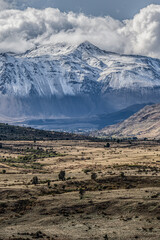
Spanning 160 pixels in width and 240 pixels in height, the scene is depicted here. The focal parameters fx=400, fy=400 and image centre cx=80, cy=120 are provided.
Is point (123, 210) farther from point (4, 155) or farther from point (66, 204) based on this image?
point (4, 155)

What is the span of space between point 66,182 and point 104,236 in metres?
36.5

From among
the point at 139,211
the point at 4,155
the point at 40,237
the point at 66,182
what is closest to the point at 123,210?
the point at 139,211

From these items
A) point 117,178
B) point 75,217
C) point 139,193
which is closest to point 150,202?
point 139,193

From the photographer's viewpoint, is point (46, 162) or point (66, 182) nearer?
point (66, 182)

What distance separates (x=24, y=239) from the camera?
47.4 metres

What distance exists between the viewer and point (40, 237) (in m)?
48.7

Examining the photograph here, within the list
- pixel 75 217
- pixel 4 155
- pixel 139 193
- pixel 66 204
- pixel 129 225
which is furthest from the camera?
pixel 4 155

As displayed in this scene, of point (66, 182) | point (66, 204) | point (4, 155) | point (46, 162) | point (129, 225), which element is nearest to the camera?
point (129, 225)

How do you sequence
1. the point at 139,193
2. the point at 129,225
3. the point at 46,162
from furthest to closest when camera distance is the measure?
the point at 46,162 < the point at 139,193 < the point at 129,225

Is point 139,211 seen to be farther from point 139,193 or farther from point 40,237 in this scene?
point 40,237

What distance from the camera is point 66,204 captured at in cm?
6284

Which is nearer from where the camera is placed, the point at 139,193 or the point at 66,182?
the point at 139,193

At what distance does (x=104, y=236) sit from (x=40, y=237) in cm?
779

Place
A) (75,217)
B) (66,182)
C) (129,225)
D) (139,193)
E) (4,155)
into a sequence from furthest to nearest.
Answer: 1. (4,155)
2. (66,182)
3. (139,193)
4. (75,217)
5. (129,225)
